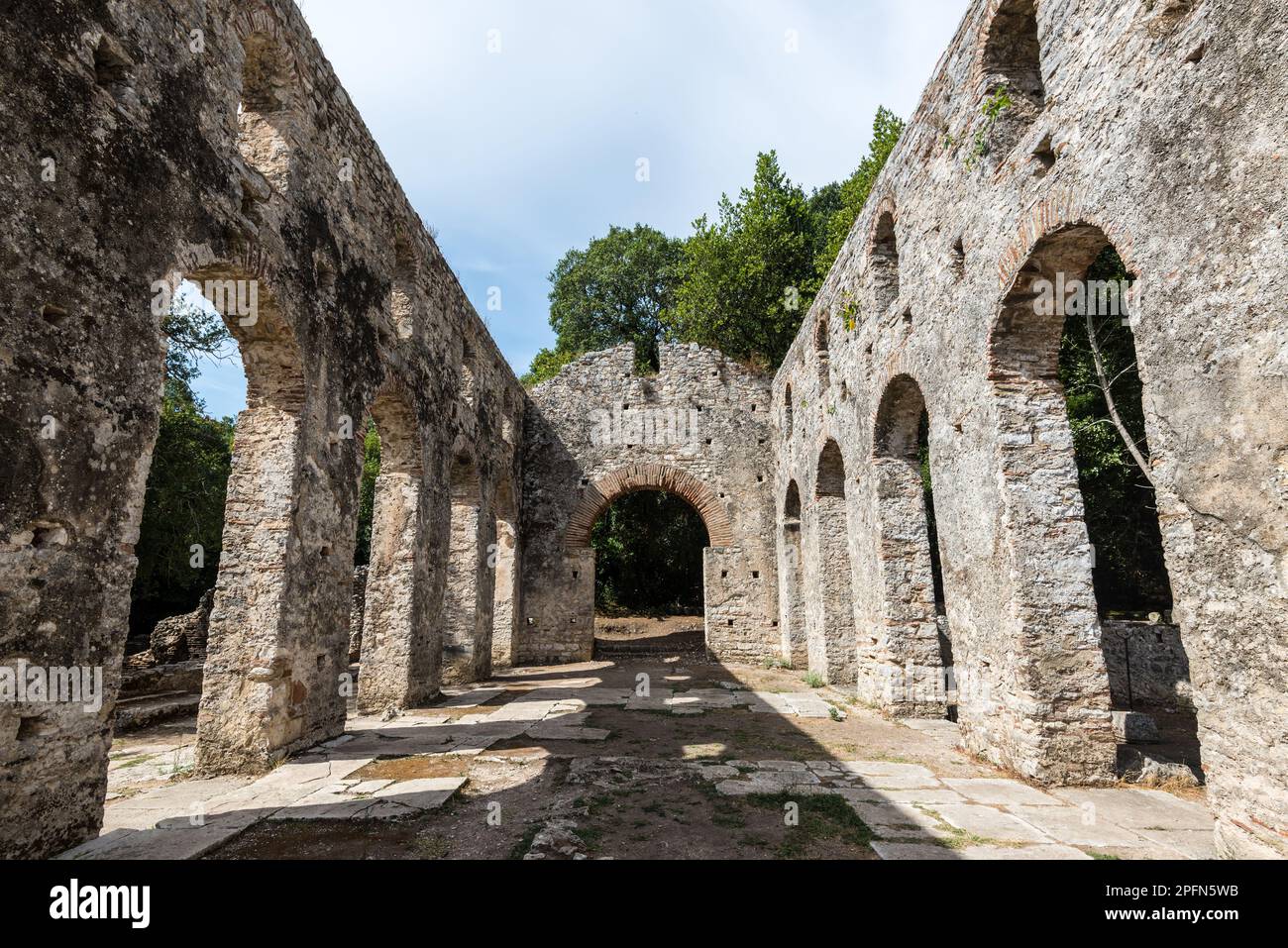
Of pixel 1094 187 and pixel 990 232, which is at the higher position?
pixel 990 232

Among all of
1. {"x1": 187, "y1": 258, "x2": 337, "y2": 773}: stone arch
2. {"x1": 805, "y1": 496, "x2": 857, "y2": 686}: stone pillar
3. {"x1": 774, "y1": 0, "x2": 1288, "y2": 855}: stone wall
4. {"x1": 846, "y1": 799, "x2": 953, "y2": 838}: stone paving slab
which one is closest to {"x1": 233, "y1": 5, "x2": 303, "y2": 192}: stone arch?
{"x1": 187, "y1": 258, "x2": 337, "y2": 773}: stone arch

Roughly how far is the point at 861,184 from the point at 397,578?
1777cm

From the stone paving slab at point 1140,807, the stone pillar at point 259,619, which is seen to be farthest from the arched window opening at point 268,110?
the stone paving slab at point 1140,807

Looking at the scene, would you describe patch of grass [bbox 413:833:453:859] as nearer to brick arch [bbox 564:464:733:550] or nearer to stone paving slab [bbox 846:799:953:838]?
stone paving slab [bbox 846:799:953:838]

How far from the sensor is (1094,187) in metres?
4.47

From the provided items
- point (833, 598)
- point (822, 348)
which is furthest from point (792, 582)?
point (822, 348)

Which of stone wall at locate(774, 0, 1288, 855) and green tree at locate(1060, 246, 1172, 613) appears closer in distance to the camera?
stone wall at locate(774, 0, 1288, 855)

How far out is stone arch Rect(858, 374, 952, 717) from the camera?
7.93 metres

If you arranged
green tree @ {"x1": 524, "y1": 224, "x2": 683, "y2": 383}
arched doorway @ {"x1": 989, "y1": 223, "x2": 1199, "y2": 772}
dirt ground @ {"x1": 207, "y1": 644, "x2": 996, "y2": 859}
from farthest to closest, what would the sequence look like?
green tree @ {"x1": 524, "y1": 224, "x2": 683, "y2": 383}
arched doorway @ {"x1": 989, "y1": 223, "x2": 1199, "y2": 772}
dirt ground @ {"x1": 207, "y1": 644, "x2": 996, "y2": 859}

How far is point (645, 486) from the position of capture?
15.5m

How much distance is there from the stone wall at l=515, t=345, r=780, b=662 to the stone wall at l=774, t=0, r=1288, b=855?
5703mm
